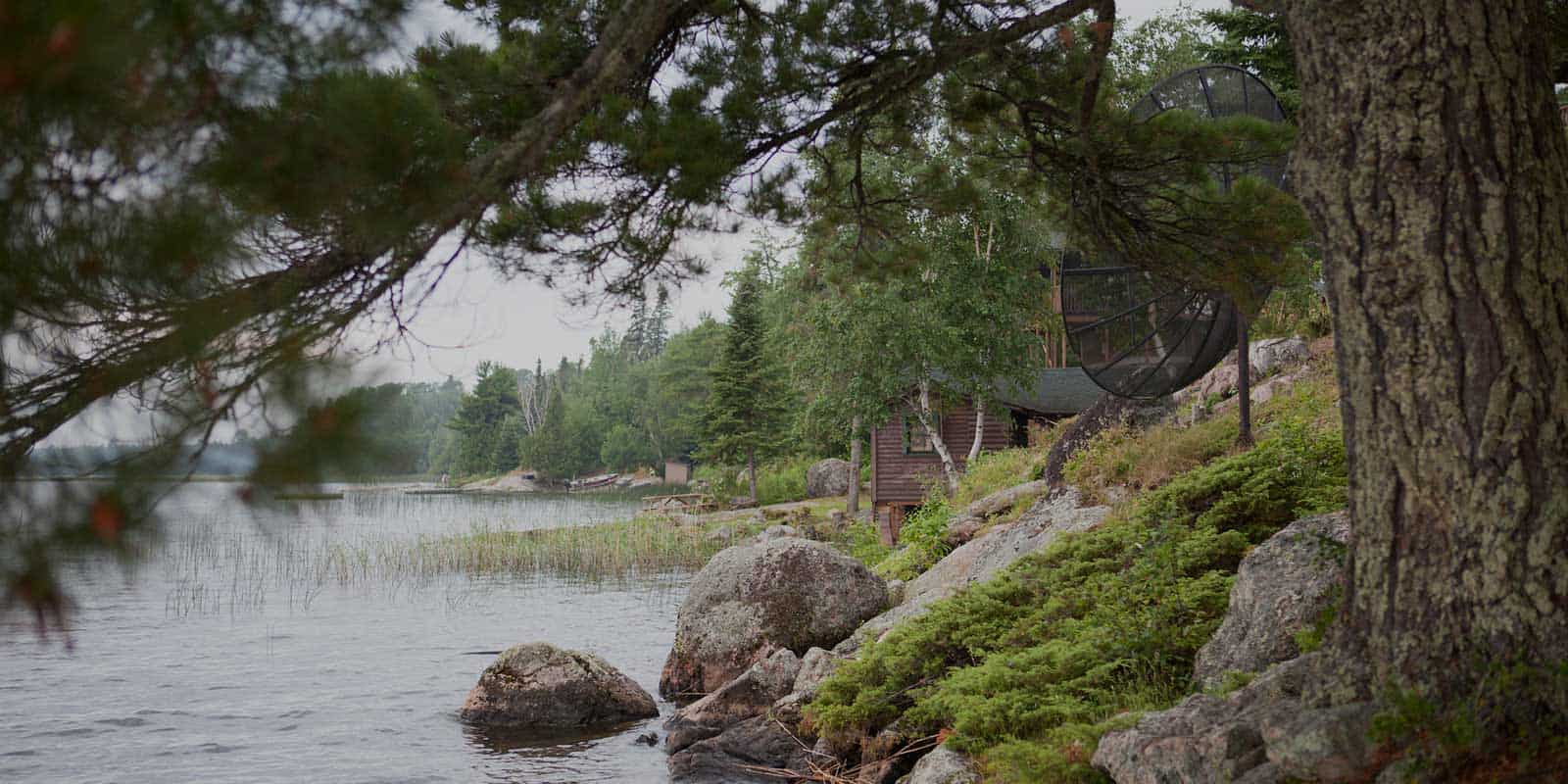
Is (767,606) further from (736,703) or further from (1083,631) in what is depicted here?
(1083,631)

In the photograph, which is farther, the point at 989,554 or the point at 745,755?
the point at 989,554

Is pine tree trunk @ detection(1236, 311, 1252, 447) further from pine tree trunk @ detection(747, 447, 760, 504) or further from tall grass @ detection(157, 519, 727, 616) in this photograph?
pine tree trunk @ detection(747, 447, 760, 504)

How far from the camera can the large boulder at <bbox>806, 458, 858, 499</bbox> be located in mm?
36844

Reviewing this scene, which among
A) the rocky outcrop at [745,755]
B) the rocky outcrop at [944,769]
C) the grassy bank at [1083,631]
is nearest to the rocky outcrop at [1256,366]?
the grassy bank at [1083,631]

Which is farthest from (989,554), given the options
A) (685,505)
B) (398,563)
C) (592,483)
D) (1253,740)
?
(592,483)

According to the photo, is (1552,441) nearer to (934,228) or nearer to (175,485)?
(175,485)

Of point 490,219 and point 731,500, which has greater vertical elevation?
point 490,219

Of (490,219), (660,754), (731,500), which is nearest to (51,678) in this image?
(660,754)

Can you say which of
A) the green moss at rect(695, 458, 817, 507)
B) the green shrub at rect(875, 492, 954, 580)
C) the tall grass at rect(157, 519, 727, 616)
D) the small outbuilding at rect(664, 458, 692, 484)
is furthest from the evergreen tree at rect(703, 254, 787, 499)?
the green shrub at rect(875, 492, 954, 580)

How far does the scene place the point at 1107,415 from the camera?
42.6 ft

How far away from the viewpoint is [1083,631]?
6.38 metres

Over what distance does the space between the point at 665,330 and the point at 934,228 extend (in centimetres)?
7353

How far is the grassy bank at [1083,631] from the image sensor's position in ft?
18.7

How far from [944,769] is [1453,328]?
3.40m
